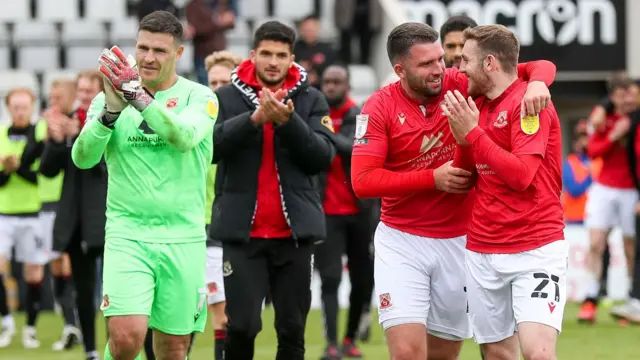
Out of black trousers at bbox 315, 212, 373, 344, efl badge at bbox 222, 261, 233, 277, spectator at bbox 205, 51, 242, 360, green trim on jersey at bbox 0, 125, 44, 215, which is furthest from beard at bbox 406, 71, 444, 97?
green trim on jersey at bbox 0, 125, 44, 215

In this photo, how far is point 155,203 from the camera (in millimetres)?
7445

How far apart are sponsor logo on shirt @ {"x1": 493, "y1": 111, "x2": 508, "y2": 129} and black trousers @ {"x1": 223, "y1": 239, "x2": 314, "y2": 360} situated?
1.88 m

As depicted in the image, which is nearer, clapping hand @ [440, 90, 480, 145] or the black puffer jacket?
clapping hand @ [440, 90, 480, 145]

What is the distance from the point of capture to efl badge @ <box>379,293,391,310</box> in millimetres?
7355

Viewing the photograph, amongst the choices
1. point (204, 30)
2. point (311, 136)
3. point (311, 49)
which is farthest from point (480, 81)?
point (204, 30)

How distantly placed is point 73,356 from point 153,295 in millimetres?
5159

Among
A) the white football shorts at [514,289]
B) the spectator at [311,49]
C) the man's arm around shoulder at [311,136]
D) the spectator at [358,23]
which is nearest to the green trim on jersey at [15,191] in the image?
the spectator at [311,49]

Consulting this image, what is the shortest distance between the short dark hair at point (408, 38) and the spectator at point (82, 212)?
3904 mm

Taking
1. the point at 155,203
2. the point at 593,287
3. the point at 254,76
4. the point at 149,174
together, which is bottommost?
the point at 593,287

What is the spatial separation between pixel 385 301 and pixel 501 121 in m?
1.22

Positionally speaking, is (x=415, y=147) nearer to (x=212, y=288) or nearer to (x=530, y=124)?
(x=530, y=124)

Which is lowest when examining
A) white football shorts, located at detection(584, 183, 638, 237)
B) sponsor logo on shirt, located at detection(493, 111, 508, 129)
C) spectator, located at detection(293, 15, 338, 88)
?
white football shorts, located at detection(584, 183, 638, 237)

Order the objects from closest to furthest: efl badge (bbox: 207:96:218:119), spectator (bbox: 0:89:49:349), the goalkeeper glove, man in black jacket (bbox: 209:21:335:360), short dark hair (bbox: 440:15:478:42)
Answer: the goalkeeper glove, efl badge (bbox: 207:96:218:119), man in black jacket (bbox: 209:21:335:360), short dark hair (bbox: 440:15:478:42), spectator (bbox: 0:89:49:349)

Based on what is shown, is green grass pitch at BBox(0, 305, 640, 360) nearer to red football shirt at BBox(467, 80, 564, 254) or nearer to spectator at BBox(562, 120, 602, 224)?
spectator at BBox(562, 120, 602, 224)
